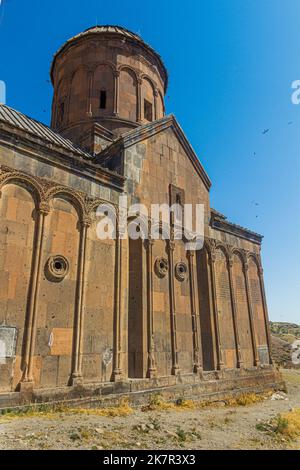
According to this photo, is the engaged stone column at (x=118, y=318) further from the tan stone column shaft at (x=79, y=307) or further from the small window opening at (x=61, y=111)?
the small window opening at (x=61, y=111)

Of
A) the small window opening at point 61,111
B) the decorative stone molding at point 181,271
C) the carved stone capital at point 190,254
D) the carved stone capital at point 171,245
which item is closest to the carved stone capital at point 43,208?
the carved stone capital at point 171,245

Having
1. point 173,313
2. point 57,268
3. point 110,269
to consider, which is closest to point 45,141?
point 57,268

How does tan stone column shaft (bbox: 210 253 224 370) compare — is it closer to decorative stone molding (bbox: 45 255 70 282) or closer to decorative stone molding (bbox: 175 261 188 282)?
decorative stone molding (bbox: 175 261 188 282)

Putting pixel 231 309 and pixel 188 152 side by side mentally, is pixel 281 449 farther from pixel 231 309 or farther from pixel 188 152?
pixel 188 152

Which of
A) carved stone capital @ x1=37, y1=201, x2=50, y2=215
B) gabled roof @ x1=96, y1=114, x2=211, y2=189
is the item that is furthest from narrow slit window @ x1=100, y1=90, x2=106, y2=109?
carved stone capital @ x1=37, y1=201, x2=50, y2=215

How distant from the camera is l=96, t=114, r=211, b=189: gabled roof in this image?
478 inches

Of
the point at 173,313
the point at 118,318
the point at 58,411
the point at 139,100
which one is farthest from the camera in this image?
the point at 139,100

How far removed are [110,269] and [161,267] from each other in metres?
2.37

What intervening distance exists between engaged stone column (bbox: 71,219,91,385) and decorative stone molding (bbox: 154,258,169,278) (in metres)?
3.16

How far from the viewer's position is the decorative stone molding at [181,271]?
1245cm

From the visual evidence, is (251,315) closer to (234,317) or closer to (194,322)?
(234,317)

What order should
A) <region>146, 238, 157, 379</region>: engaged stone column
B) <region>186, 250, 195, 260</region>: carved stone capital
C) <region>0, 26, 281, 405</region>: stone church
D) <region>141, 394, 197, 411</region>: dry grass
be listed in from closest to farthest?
<region>0, 26, 281, 405</region>: stone church
<region>141, 394, 197, 411</region>: dry grass
<region>146, 238, 157, 379</region>: engaged stone column
<region>186, 250, 195, 260</region>: carved stone capital

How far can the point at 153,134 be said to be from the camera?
13281 millimetres

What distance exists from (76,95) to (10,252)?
12.5 m
